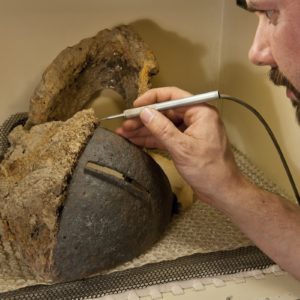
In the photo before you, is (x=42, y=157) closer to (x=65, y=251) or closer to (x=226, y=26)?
(x=65, y=251)

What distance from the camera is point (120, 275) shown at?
2.97 feet

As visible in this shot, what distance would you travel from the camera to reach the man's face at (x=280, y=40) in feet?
2.33

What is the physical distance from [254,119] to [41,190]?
72 centimetres

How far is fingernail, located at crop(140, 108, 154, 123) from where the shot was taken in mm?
881

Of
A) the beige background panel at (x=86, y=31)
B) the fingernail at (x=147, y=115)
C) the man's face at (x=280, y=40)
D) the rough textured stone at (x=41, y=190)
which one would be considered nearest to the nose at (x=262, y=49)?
the man's face at (x=280, y=40)

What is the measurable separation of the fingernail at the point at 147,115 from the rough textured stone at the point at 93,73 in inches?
10.3

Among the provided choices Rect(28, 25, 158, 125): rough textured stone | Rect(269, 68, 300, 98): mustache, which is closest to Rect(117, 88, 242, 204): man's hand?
Rect(269, 68, 300, 98): mustache

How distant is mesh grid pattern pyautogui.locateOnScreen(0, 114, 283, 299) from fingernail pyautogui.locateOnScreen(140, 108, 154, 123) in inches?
11.2

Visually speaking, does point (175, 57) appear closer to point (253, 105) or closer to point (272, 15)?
point (253, 105)

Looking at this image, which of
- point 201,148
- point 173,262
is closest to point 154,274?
point 173,262

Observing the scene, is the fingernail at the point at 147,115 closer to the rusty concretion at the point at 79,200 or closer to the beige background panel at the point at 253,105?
the rusty concretion at the point at 79,200

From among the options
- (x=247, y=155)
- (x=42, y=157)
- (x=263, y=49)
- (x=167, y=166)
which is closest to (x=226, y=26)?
(x=247, y=155)

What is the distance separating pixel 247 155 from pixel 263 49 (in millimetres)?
649

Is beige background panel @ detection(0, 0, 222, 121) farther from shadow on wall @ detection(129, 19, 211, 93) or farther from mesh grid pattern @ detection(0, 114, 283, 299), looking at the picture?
mesh grid pattern @ detection(0, 114, 283, 299)
